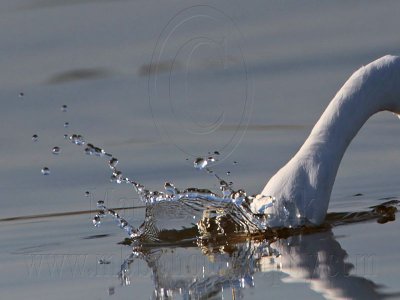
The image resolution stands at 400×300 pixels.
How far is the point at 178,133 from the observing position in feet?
42.1

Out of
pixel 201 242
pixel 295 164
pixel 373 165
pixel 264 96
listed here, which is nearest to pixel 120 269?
pixel 201 242

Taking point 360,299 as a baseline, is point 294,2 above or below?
above

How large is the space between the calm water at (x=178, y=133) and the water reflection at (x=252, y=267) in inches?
0.6

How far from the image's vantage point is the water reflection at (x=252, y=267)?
313 inches

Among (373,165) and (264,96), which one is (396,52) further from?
(373,165)

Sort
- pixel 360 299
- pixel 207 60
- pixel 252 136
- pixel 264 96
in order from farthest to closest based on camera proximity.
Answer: pixel 207 60 → pixel 264 96 → pixel 252 136 → pixel 360 299

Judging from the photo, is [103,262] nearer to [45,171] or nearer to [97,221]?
[97,221]

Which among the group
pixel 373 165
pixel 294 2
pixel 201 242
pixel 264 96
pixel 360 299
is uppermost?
pixel 294 2

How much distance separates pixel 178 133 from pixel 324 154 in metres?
3.12

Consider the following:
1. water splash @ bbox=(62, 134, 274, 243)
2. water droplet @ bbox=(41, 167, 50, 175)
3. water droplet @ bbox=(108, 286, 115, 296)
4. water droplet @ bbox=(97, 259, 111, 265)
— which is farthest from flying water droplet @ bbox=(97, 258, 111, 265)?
water droplet @ bbox=(41, 167, 50, 175)

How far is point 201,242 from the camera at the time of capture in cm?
965

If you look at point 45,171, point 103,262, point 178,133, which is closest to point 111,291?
point 103,262

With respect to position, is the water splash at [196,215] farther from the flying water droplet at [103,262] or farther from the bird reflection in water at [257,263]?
the flying water droplet at [103,262]

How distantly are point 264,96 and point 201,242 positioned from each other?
160 inches
